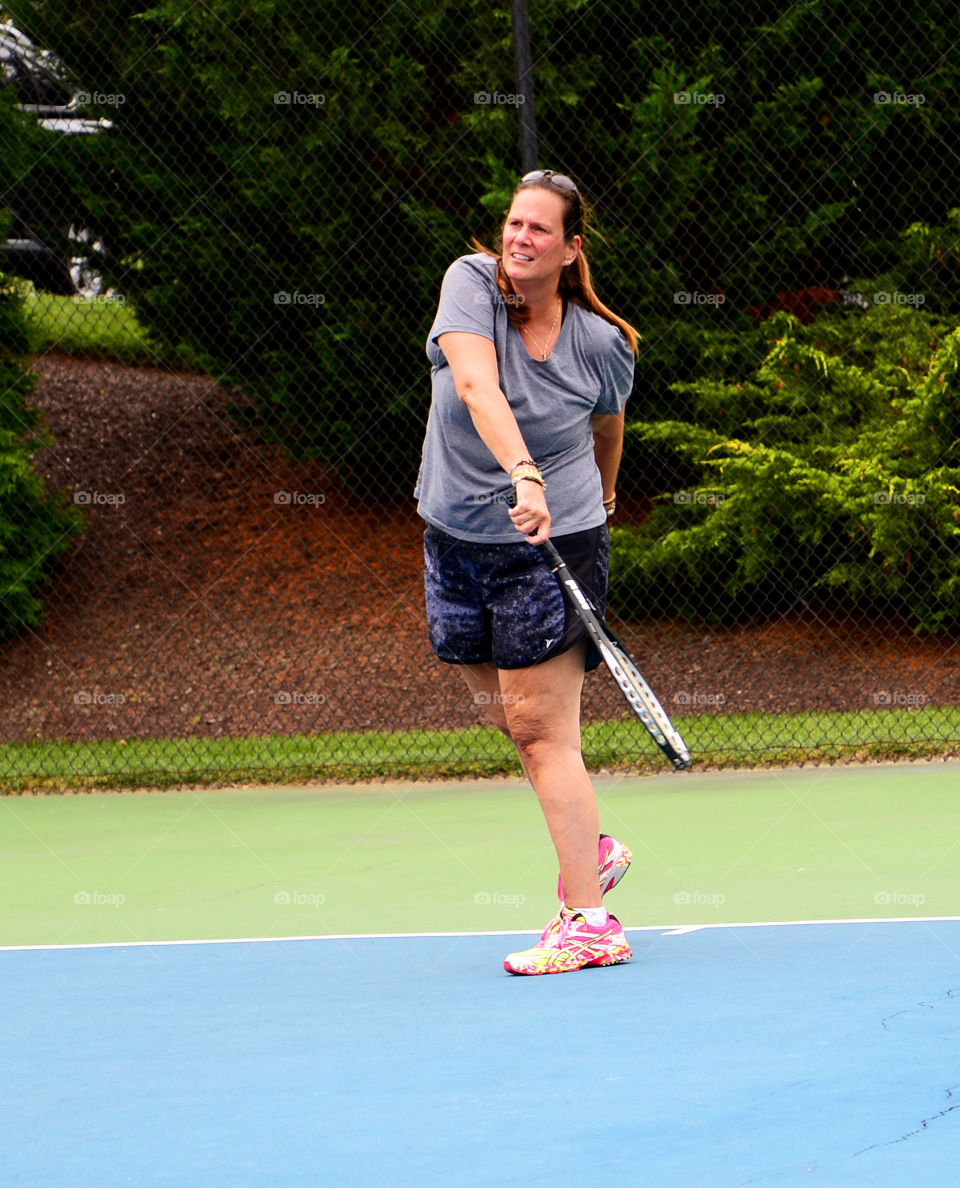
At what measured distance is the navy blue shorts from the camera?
364 centimetres

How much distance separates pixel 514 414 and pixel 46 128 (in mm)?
9756

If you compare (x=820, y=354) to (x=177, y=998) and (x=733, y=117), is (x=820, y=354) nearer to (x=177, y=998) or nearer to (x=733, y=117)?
(x=733, y=117)

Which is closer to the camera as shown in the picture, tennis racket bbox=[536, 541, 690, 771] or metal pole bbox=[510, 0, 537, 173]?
tennis racket bbox=[536, 541, 690, 771]

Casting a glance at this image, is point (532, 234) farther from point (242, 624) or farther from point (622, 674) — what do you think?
point (242, 624)

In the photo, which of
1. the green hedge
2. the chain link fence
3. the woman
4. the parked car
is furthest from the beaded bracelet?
the parked car

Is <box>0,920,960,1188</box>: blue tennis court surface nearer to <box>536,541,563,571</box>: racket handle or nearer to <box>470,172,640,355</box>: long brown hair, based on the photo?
<box>536,541,563,571</box>: racket handle

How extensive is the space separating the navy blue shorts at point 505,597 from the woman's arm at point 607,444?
29cm

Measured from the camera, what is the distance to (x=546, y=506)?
355cm

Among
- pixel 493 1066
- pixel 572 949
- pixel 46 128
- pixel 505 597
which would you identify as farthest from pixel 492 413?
pixel 46 128

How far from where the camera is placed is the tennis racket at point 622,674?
3.49m

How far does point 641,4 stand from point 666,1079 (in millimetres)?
10039

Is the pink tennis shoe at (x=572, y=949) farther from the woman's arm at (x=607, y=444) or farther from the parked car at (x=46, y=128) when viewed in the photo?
the parked car at (x=46, y=128)

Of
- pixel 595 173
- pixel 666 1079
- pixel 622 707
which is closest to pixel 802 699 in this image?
pixel 622 707

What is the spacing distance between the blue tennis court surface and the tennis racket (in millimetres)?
502
